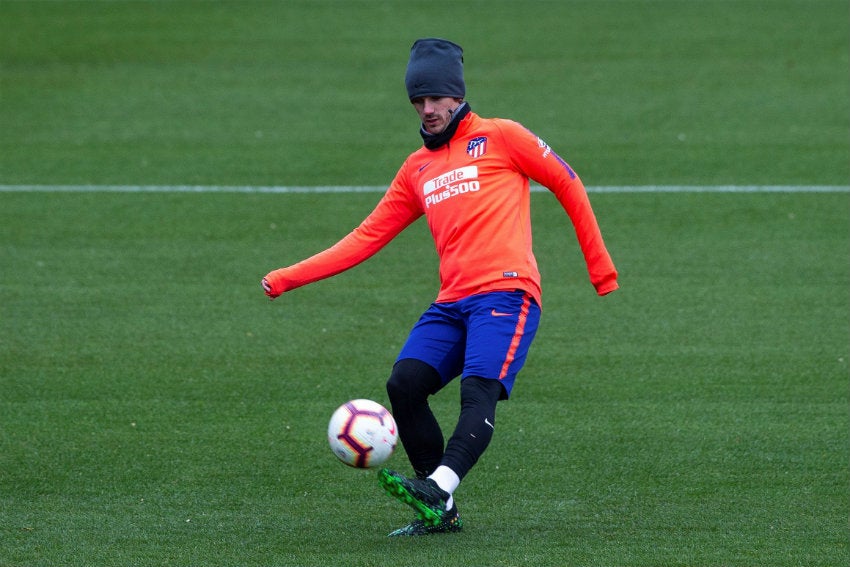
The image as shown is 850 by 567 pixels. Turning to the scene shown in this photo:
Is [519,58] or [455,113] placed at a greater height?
[519,58]

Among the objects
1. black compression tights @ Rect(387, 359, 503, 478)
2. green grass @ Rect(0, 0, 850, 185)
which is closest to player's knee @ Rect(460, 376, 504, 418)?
black compression tights @ Rect(387, 359, 503, 478)

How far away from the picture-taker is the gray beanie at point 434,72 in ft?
19.6

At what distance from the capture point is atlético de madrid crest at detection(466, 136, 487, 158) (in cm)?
612

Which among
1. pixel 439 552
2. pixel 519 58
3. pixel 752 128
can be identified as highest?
pixel 519 58

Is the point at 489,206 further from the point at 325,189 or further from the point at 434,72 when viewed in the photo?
the point at 325,189

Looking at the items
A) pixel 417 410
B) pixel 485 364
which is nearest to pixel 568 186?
pixel 485 364

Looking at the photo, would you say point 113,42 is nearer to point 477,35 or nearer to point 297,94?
point 297,94

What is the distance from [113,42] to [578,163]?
8424 millimetres

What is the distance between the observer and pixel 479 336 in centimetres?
581

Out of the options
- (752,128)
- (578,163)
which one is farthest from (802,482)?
(752,128)

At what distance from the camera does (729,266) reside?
→ 10977mm

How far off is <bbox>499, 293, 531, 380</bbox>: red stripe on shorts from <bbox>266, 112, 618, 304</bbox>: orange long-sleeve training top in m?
0.06

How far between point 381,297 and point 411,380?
4464 mm

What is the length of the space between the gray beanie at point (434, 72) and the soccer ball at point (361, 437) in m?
1.51
